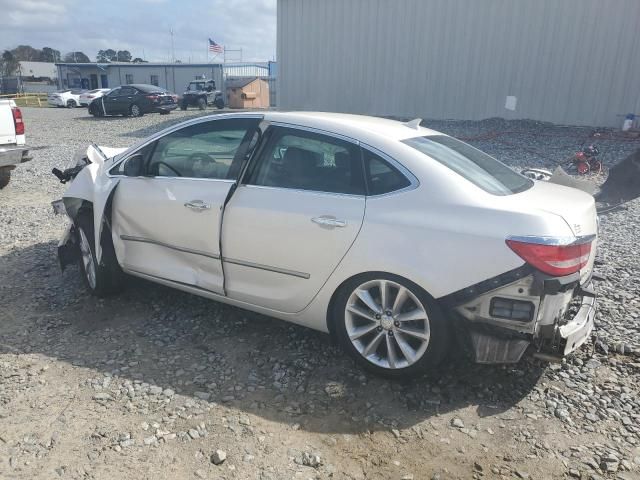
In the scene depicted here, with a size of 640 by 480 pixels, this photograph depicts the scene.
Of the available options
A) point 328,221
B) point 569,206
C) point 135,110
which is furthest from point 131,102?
point 569,206

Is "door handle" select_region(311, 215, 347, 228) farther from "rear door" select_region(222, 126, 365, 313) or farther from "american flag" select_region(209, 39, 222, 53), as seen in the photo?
"american flag" select_region(209, 39, 222, 53)

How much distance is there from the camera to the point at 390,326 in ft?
10.1

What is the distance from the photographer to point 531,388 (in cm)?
314

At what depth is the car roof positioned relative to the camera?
3.29 meters

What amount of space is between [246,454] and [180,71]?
1964 inches

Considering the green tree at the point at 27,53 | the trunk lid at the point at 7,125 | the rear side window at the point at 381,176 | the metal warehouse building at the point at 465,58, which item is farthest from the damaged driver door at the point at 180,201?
the green tree at the point at 27,53

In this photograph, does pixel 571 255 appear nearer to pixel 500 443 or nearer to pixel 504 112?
pixel 500 443

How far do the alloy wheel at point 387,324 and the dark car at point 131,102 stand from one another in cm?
2486

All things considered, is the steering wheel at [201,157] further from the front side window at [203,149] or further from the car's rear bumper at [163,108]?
the car's rear bumper at [163,108]

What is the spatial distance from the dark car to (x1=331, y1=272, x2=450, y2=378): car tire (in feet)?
81.3

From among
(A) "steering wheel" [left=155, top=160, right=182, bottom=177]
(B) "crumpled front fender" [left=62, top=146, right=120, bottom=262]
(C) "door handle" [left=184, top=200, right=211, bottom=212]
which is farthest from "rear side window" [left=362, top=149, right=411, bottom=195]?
(B) "crumpled front fender" [left=62, top=146, right=120, bottom=262]

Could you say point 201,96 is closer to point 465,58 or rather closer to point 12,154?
point 465,58

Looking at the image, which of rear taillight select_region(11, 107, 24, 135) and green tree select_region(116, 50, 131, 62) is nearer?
rear taillight select_region(11, 107, 24, 135)

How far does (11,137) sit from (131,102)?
18603 mm
